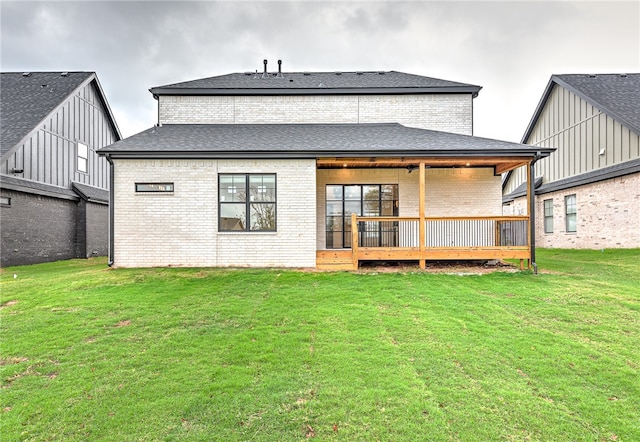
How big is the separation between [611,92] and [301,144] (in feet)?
53.8

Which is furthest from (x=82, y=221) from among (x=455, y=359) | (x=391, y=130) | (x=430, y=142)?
(x=455, y=359)

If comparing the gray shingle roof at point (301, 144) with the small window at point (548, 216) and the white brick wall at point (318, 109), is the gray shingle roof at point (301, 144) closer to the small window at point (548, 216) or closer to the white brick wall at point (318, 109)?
the white brick wall at point (318, 109)

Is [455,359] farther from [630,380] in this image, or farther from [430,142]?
[430,142]

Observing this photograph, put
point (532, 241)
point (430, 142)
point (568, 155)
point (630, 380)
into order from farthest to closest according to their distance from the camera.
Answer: point (568, 155) → point (430, 142) → point (532, 241) → point (630, 380)

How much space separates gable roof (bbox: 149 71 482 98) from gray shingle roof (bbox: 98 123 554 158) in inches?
73.2

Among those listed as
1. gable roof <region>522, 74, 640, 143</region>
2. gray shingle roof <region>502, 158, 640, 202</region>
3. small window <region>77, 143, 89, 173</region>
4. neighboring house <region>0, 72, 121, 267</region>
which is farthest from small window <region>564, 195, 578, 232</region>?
small window <region>77, 143, 89, 173</region>

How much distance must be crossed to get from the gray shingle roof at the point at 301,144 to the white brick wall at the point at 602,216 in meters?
7.00

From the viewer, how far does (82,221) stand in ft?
49.1

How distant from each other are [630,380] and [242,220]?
336 inches

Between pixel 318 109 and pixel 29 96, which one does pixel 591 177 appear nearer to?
pixel 318 109

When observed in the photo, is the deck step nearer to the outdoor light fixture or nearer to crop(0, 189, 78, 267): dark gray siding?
the outdoor light fixture

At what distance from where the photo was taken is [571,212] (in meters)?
16.7

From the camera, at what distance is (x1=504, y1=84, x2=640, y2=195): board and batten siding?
14.1 metres

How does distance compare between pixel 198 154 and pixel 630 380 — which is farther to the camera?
pixel 198 154
